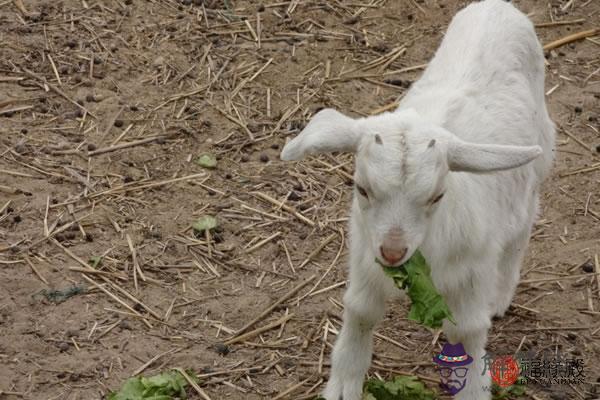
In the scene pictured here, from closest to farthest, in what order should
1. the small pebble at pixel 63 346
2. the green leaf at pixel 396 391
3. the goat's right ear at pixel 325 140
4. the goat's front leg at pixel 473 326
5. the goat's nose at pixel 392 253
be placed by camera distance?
the goat's nose at pixel 392 253 < the goat's right ear at pixel 325 140 < the goat's front leg at pixel 473 326 < the green leaf at pixel 396 391 < the small pebble at pixel 63 346

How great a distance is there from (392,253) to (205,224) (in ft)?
8.31

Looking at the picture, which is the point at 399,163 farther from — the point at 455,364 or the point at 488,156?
the point at 455,364

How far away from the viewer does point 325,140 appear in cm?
401

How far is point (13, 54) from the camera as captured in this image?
7305 mm

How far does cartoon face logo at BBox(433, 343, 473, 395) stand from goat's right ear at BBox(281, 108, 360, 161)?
1210mm

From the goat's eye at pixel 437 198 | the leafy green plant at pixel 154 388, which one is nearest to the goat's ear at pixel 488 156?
the goat's eye at pixel 437 198

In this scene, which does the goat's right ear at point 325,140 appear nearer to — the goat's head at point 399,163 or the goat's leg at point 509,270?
the goat's head at point 399,163

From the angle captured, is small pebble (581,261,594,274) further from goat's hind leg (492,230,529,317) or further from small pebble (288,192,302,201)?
small pebble (288,192,302,201)

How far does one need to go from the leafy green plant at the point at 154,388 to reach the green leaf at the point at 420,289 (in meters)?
Answer: 1.44

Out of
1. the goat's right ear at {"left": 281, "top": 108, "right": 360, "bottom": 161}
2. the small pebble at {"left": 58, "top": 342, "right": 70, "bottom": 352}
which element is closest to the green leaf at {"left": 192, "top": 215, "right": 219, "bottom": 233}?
the small pebble at {"left": 58, "top": 342, "right": 70, "bottom": 352}

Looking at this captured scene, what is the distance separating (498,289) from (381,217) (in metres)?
1.96

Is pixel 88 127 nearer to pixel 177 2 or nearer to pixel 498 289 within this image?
pixel 177 2

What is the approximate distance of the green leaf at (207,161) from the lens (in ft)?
21.8

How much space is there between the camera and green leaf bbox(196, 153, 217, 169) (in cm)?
664
